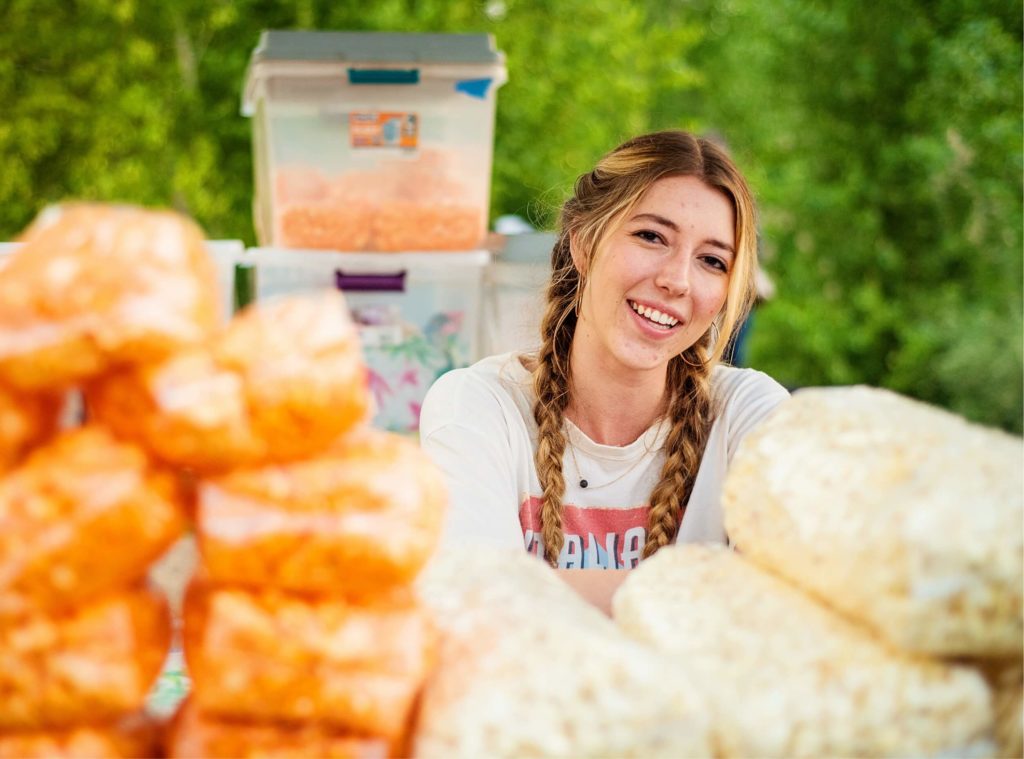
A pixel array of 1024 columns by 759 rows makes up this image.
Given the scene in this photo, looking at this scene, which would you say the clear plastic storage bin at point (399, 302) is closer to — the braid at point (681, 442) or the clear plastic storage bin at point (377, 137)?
the clear plastic storage bin at point (377, 137)

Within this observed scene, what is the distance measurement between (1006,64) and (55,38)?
4102mm

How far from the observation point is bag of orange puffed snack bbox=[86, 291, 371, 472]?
614 mm

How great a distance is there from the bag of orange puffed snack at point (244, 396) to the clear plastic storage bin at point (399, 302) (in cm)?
226

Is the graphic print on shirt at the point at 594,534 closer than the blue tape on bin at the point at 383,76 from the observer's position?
Yes

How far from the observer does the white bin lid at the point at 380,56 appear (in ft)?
9.52

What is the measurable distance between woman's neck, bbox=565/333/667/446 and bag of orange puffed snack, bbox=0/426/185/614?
3.83 ft

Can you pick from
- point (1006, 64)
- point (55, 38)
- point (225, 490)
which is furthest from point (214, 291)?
point (1006, 64)

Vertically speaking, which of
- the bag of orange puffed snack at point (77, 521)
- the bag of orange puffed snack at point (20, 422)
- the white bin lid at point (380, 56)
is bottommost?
the bag of orange puffed snack at point (77, 521)

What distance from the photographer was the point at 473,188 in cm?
309

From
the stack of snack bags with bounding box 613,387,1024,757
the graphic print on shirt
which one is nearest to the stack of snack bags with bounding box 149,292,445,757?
the stack of snack bags with bounding box 613,387,1024,757

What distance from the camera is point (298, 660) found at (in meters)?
0.63

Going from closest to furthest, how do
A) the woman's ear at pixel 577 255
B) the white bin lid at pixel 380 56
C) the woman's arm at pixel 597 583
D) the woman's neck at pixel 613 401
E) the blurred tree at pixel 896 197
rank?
the woman's arm at pixel 597 583 → the woman's neck at pixel 613 401 → the woman's ear at pixel 577 255 → the white bin lid at pixel 380 56 → the blurred tree at pixel 896 197

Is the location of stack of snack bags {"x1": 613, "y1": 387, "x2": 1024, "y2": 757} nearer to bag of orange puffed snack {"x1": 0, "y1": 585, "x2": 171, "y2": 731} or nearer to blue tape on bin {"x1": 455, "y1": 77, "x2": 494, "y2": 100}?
bag of orange puffed snack {"x1": 0, "y1": 585, "x2": 171, "y2": 731}

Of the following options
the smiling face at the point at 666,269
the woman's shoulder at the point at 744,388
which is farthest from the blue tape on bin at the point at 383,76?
the woman's shoulder at the point at 744,388
